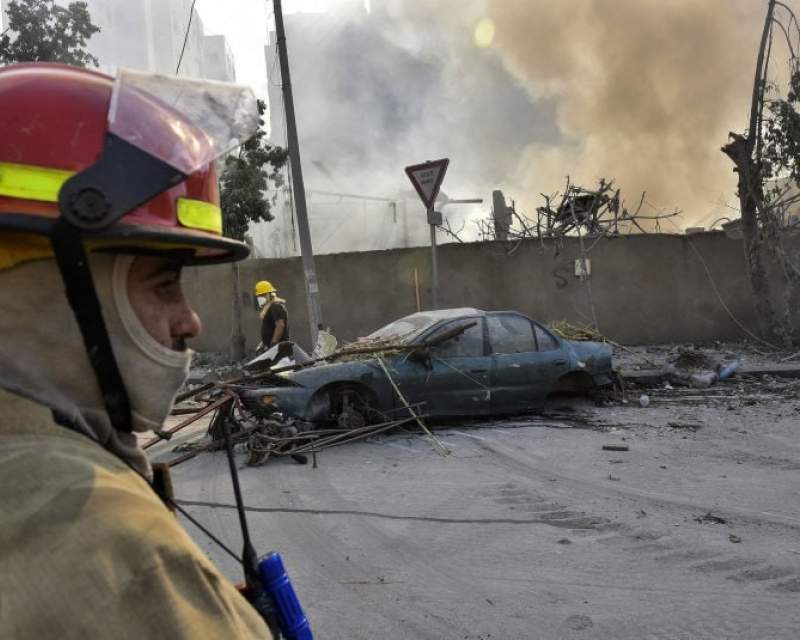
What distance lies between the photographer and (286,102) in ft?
34.8

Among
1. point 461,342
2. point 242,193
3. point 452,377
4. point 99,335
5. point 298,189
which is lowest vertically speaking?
point 452,377

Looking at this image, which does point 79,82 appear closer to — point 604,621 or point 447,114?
point 604,621

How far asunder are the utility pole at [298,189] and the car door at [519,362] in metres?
3.40

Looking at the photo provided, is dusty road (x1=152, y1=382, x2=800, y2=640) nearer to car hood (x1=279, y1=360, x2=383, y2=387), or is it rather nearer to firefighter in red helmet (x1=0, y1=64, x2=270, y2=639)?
car hood (x1=279, y1=360, x2=383, y2=387)

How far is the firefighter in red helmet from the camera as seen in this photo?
2.38 feet

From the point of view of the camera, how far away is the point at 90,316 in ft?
3.21

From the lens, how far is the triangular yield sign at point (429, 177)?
26.4ft

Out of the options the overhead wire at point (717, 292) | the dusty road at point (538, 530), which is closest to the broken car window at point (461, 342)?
the dusty road at point (538, 530)

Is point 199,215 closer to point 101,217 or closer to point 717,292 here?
point 101,217

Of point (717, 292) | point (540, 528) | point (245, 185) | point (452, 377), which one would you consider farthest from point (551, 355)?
point (245, 185)

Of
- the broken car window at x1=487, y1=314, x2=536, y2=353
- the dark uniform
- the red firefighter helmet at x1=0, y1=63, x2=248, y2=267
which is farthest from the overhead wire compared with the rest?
the red firefighter helmet at x1=0, y1=63, x2=248, y2=267

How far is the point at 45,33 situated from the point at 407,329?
9956 mm

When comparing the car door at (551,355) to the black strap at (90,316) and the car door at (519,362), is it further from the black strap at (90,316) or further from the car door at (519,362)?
the black strap at (90,316)

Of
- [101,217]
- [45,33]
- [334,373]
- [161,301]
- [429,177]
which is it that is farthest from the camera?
[45,33]
